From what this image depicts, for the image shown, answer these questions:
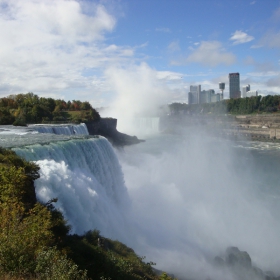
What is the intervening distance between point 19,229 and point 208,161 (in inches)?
1049

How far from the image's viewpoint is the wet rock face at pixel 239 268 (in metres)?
10.4

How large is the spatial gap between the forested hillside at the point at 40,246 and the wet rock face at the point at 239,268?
4576mm

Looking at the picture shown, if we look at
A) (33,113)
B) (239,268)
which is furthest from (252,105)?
(239,268)

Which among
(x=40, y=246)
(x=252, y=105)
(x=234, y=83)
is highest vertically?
(x=234, y=83)

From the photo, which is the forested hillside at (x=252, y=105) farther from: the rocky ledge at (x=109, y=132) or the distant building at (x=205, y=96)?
the distant building at (x=205, y=96)

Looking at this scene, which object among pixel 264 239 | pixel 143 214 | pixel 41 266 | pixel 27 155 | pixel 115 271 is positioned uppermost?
pixel 27 155

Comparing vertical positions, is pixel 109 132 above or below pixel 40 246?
below

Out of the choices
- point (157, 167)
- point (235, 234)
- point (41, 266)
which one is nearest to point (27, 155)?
point (41, 266)

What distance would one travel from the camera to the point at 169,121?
6588cm

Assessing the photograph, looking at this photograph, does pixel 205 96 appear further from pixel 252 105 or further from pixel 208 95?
pixel 252 105

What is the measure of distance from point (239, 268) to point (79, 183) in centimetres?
637

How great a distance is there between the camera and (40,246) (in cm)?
448

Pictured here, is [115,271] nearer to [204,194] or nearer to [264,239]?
[264,239]

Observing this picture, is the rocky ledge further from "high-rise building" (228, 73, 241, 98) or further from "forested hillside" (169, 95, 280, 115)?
"high-rise building" (228, 73, 241, 98)
